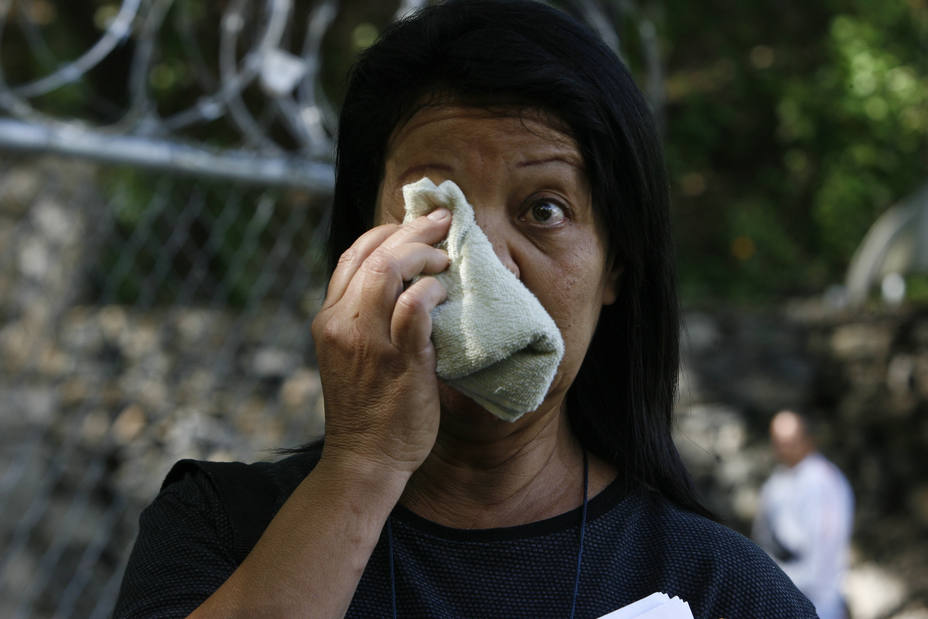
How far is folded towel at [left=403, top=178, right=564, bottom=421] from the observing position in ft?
3.82

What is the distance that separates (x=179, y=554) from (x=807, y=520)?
15.5ft

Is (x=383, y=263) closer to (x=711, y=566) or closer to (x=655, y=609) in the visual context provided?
(x=655, y=609)

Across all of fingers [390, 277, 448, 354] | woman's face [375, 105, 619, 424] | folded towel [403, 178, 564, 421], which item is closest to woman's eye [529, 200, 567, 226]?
woman's face [375, 105, 619, 424]

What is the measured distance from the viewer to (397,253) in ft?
3.76

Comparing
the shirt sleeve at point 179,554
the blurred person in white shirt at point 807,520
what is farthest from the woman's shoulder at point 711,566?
the blurred person in white shirt at point 807,520

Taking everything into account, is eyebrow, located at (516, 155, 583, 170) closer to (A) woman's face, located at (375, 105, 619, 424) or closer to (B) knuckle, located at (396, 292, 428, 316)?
(A) woman's face, located at (375, 105, 619, 424)

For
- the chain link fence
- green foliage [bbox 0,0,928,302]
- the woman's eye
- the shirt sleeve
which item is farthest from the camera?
green foliage [bbox 0,0,928,302]

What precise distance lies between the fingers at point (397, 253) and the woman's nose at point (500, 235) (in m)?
0.07

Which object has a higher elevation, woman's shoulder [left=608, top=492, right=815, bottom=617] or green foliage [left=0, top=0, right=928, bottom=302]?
woman's shoulder [left=608, top=492, right=815, bottom=617]

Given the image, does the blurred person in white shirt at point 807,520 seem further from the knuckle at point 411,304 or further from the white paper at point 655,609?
the knuckle at point 411,304

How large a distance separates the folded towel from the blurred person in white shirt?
453cm

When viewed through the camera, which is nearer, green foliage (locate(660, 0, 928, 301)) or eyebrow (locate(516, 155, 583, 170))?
eyebrow (locate(516, 155, 583, 170))

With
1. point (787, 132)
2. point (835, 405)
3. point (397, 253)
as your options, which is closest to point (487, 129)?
point (397, 253)

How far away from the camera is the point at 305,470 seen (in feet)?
4.68
